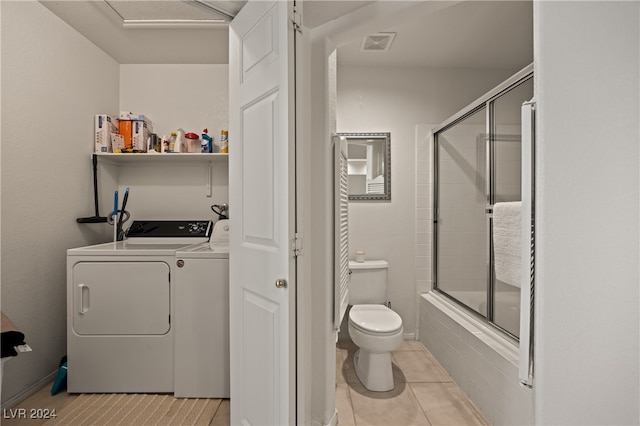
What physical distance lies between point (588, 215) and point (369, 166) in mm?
1897

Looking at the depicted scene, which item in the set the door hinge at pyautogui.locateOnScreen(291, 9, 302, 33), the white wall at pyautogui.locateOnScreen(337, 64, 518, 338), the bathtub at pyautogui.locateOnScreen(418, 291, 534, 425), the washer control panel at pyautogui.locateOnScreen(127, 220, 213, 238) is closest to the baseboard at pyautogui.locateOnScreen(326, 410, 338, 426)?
the bathtub at pyautogui.locateOnScreen(418, 291, 534, 425)

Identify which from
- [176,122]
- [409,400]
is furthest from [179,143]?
[409,400]

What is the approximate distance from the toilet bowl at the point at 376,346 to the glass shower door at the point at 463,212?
62 cm

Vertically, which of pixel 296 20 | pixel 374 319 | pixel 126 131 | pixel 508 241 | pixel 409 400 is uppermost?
pixel 296 20

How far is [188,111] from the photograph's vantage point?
9.02 feet

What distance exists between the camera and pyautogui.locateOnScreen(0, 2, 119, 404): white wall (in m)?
1.86

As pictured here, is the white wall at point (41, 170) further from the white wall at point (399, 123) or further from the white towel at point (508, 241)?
the white towel at point (508, 241)

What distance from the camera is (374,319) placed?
2.23 metres

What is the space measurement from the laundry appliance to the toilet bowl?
118 centimetres

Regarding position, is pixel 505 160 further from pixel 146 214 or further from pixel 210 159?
pixel 146 214

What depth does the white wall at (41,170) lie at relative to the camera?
6.11ft

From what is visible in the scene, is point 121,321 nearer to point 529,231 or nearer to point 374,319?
point 374,319

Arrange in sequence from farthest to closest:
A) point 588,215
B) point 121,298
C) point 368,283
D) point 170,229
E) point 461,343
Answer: point 368,283 < point 170,229 < point 461,343 < point 121,298 < point 588,215

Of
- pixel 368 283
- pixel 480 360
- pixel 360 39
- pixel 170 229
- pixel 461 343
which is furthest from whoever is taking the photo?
pixel 368 283
